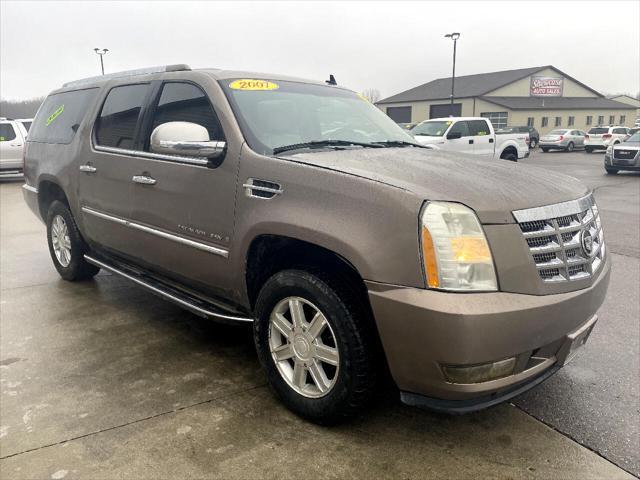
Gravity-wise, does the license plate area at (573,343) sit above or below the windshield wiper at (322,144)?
below

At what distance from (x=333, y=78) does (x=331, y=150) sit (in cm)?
184

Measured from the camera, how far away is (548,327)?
7.22 ft

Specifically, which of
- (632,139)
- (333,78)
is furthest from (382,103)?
(333,78)

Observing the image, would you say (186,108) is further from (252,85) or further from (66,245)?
→ (66,245)

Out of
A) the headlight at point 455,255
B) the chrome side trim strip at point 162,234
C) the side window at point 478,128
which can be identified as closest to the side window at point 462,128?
the side window at point 478,128

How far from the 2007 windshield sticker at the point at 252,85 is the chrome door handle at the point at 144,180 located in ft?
2.76

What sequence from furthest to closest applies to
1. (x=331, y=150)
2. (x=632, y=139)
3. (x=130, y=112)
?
1. (x=632, y=139)
2. (x=130, y=112)
3. (x=331, y=150)

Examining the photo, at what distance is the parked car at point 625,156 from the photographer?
1641cm

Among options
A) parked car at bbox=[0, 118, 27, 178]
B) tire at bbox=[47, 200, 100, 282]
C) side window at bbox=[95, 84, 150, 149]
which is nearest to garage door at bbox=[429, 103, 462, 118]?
parked car at bbox=[0, 118, 27, 178]

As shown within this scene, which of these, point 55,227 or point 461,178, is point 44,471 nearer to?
point 461,178

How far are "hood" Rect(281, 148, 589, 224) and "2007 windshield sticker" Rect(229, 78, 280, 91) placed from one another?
0.76 m

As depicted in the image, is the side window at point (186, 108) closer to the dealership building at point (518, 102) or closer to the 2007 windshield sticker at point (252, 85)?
the 2007 windshield sticker at point (252, 85)

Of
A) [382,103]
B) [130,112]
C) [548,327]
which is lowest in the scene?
[548,327]

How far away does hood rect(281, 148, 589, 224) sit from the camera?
221cm
